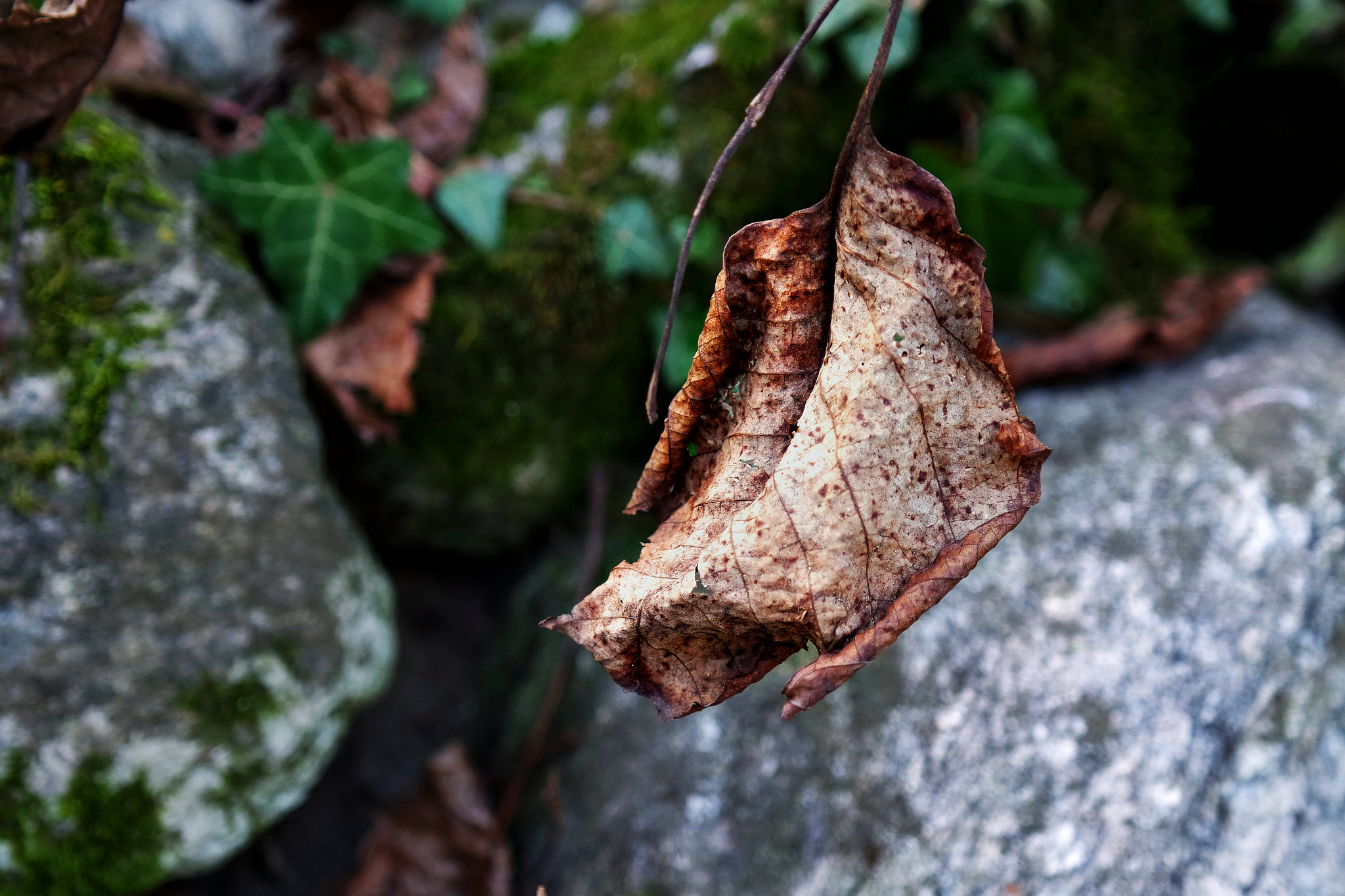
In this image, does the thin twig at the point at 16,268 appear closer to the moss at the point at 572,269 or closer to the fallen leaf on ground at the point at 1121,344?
the moss at the point at 572,269

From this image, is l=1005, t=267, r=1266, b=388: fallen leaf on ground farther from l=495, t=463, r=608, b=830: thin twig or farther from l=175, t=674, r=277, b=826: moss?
l=175, t=674, r=277, b=826: moss

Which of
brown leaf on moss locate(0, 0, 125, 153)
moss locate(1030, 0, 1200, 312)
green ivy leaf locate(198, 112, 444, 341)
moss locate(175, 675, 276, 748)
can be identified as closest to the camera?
brown leaf on moss locate(0, 0, 125, 153)

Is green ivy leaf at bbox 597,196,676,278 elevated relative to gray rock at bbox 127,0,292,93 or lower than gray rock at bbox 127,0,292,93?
lower

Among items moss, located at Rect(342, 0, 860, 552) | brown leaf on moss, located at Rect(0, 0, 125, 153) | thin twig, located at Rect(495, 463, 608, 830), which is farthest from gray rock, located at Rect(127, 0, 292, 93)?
thin twig, located at Rect(495, 463, 608, 830)

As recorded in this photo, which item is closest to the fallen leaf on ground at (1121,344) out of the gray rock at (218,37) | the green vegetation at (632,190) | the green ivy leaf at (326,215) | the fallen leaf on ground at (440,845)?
the green vegetation at (632,190)

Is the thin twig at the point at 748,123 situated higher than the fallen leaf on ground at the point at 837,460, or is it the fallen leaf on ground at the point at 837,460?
the thin twig at the point at 748,123

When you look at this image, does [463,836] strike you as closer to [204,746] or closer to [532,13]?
[204,746]
